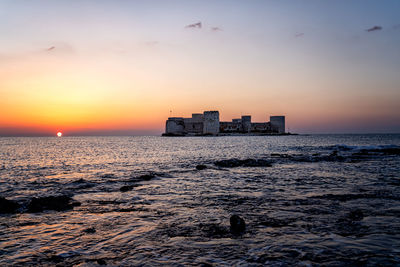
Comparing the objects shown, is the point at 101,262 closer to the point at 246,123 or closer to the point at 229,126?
the point at 229,126

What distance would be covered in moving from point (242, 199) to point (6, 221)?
599 cm

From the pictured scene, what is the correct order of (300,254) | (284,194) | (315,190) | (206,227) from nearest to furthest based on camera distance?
(300,254)
(206,227)
(284,194)
(315,190)

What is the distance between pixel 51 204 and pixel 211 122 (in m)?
102

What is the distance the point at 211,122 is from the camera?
356 feet

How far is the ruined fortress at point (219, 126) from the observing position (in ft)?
371

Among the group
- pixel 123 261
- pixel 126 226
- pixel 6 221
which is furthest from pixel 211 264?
pixel 6 221

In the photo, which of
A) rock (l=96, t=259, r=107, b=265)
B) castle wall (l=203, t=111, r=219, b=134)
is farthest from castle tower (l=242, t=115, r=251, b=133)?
rock (l=96, t=259, r=107, b=265)

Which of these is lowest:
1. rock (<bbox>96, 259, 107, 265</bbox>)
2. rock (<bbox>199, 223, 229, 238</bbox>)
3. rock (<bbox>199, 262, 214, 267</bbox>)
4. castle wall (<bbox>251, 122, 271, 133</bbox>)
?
rock (<bbox>199, 223, 229, 238</bbox>)

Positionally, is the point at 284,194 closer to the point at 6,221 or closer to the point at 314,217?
the point at 314,217

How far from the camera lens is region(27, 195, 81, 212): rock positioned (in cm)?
693

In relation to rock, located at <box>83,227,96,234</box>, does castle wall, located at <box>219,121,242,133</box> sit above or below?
above

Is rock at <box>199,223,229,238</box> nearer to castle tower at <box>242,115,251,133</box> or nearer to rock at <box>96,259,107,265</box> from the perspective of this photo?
rock at <box>96,259,107,265</box>

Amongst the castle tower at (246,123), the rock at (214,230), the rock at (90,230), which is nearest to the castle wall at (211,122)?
the castle tower at (246,123)

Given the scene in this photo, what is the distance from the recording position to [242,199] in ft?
26.1
